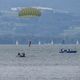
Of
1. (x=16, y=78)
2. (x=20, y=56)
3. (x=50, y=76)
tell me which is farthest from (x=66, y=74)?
(x=20, y=56)

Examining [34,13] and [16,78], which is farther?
[34,13]

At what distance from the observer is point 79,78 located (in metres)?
54.7

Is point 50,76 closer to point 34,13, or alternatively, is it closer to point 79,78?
point 79,78

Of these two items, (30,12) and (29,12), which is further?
(29,12)

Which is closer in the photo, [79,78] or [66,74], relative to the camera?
[79,78]

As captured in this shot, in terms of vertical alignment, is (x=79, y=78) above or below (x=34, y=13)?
below

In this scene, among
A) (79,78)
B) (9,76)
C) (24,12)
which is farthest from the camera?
(24,12)

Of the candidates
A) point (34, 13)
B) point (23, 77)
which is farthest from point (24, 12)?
point (23, 77)

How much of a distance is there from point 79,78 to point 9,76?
703 centimetres

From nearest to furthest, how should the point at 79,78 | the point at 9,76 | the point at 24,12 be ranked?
the point at 79,78 → the point at 9,76 → the point at 24,12

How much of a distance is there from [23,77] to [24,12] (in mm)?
10284

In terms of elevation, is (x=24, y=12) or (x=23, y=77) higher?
(x=24, y=12)

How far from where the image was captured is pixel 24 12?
65.8 meters

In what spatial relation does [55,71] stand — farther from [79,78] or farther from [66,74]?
[79,78]
